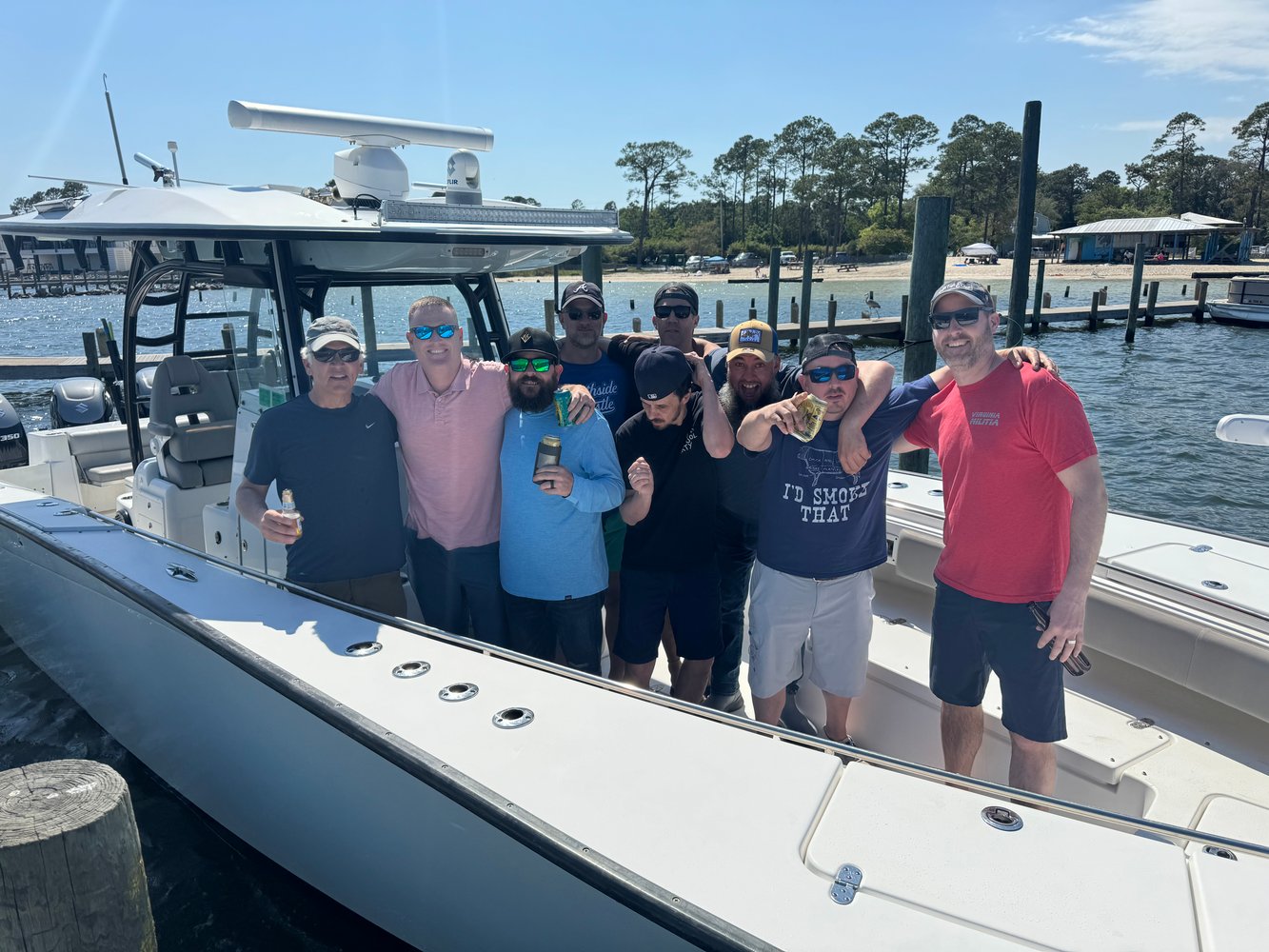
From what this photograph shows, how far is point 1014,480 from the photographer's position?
2.41 metres

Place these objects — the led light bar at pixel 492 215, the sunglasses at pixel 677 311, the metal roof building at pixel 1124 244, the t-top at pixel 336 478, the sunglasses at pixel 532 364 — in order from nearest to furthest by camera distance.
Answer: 1. the sunglasses at pixel 532 364
2. the t-top at pixel 336 478
3. the sunglasses at pixel 677 311
4. the led light bar at pixel 492 215
5. the metal roof building at pixel 1124 244

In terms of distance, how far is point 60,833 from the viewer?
1.91 metres

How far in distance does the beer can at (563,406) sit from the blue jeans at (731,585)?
28.2 inches

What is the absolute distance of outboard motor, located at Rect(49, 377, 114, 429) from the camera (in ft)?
24.3

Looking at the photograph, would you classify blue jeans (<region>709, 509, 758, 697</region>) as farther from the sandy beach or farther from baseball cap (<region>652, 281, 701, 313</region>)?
the sandy beach

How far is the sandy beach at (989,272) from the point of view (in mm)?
49469

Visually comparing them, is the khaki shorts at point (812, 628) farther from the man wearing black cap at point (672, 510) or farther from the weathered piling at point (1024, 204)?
the weathered piling at point (1024, 204)

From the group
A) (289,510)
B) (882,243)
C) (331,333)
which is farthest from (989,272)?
(289,510)

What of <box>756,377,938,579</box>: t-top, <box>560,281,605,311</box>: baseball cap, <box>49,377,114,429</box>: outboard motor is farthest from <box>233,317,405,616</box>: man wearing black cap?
<box>49,377,114,429</box>: outboard motor

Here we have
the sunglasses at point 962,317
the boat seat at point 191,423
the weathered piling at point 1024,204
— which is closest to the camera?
the sunglasses at point 962,317

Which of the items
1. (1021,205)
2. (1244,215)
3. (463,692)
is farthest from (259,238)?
(1244,215)

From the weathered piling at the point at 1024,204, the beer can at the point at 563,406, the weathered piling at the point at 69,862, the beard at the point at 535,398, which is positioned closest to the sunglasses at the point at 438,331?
the beard at the point at 535,398

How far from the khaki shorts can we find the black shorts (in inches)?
6.2

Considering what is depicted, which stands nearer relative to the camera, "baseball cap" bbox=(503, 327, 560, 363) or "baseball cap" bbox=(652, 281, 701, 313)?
"baseball cap" bbox=(503, 327, 560, 363)
